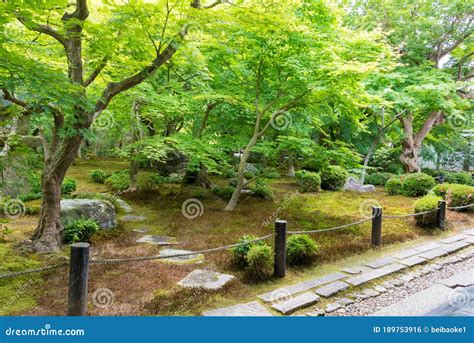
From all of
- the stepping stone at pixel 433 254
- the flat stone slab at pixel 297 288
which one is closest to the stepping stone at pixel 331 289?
the flat stone slab at pixel 297 288

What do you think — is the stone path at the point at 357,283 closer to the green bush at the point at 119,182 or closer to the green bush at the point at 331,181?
the green bush at the point at 331,181

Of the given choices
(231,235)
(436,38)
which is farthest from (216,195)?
(436,38)

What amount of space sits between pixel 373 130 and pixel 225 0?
691 inches

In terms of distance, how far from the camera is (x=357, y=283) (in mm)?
5688

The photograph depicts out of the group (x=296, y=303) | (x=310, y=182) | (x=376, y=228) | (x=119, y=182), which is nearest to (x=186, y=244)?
(x=296, y=303)

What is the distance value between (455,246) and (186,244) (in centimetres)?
669

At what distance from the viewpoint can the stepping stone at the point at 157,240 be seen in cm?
822

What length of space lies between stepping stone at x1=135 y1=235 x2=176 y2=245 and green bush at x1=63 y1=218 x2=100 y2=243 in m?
1.15

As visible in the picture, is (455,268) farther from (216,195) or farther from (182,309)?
(216,195)

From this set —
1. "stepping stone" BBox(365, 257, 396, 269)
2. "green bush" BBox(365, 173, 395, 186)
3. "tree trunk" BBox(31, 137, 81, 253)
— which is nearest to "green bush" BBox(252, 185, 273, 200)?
"stepping stone" BBox(365, 257, 396, 269)

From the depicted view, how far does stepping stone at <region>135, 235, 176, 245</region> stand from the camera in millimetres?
8219

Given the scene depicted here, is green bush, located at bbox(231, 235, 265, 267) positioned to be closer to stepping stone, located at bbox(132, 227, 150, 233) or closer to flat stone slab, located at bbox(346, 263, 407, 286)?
flat stone slab, located at bbox(346, 263, 407, 286)

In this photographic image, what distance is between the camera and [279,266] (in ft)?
19.1

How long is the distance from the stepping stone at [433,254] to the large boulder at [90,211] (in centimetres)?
794
